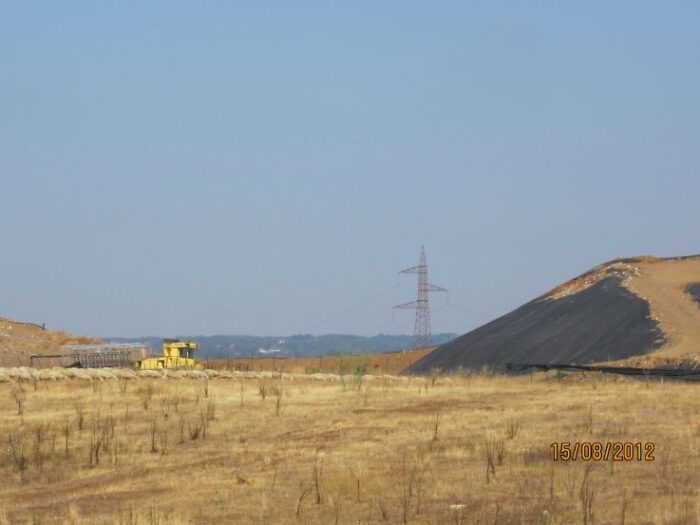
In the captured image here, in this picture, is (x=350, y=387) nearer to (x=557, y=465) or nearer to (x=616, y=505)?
(x=557, y=465)

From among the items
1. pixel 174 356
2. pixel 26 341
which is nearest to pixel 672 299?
pixel 174 356

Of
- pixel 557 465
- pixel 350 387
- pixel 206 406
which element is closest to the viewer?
pixel 557 465

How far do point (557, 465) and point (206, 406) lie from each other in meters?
10.6

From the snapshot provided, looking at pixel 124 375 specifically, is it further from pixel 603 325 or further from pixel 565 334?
pixel 603 325

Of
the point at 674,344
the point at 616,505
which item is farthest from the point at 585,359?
the point at 616,505

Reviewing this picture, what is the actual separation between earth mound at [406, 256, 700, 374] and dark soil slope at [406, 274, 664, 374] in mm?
30

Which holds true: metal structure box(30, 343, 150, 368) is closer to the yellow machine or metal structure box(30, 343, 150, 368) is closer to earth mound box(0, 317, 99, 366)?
the yellow machine

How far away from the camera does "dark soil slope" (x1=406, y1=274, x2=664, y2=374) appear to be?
133 feet

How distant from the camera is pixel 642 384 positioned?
91.6 ft
